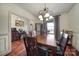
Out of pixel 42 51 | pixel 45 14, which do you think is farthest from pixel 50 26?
pixel 42 51

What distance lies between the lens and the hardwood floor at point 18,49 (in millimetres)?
1734

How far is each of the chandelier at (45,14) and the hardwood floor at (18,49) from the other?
55cm

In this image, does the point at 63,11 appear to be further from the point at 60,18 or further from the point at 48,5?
the point at 48,5

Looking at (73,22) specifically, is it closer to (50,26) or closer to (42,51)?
(50,26)

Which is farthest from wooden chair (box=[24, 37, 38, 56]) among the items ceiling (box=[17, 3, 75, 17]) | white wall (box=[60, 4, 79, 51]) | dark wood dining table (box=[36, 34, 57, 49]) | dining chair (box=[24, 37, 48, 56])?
white wall (box=[60, 4, 79, 51])

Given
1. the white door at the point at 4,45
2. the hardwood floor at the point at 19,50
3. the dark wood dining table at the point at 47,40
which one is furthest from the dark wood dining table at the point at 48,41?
the white door at the point at 4,45

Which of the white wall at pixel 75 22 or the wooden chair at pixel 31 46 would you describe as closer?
the white wall at pixel 75 22

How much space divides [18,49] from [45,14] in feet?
2.48

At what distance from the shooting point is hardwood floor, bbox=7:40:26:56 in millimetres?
1734

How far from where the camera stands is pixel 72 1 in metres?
1.70

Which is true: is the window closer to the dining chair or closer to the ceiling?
the ceiling

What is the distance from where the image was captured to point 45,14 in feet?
5.76

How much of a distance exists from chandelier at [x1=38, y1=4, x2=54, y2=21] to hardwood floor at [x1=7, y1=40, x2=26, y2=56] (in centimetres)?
55

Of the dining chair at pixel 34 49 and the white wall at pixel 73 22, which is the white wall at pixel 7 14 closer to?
the dining chair at pixel 34 49
